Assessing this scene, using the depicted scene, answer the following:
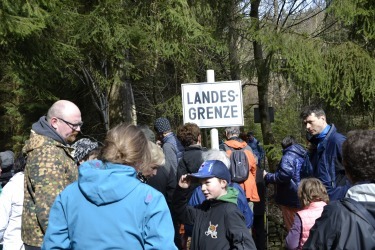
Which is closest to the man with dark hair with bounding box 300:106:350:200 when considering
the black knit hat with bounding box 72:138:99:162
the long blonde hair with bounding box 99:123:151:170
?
the black knit hat with bounding box 72:138:99:162

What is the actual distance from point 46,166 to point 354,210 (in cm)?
211

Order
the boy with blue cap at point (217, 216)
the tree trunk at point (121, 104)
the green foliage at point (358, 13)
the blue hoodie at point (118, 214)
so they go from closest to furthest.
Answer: the blue hoodie at point (118, 214), the boy with blue cap at point (217, 216), the green foliage at point (358, 13), the tree trunk at point (121, 104)

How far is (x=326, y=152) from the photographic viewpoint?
573 centimetres

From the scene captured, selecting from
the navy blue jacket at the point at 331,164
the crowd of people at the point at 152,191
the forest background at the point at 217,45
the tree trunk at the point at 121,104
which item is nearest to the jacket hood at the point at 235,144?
the crowd of people at the point at 152,191

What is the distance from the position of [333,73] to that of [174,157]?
615cm

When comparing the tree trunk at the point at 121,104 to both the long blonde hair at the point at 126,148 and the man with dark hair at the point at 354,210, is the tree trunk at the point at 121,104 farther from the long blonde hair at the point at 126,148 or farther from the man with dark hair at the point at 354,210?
the man with dark hair at the point at 354,210

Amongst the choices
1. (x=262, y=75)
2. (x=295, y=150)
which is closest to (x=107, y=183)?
(x=295, y=150)

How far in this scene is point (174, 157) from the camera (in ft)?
23.2

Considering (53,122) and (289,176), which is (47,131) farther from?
(289,176)

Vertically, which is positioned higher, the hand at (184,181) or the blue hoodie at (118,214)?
the blue hoodie at (118,214)

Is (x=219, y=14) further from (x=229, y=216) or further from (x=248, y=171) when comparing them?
(x=229, y=216)

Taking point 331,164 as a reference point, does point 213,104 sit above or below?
above

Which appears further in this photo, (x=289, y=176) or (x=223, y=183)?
(x=289, y=176)

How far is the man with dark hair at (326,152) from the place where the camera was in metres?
5.64
